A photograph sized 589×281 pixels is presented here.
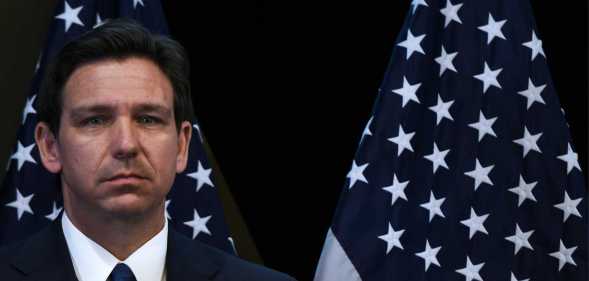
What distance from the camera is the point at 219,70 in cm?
374

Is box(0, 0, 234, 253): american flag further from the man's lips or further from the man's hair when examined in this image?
the man's lips

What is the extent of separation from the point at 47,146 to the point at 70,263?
323 mm

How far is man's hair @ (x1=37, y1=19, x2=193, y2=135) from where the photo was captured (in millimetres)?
2230

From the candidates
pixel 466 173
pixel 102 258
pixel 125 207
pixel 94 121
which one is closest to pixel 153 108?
pixel 94 121

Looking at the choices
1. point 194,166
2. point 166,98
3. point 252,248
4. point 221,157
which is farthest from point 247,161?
point 166,98

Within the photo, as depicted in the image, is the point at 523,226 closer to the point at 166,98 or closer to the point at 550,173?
the point at 550,173

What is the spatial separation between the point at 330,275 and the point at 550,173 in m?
0.85

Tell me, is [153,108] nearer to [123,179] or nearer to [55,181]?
[123,179]

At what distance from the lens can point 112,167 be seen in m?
2.06

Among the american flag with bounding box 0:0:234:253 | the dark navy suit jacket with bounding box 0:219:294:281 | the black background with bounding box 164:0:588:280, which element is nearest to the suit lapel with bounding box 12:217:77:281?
the dark navy suit jacket with bounding box 0:219:294:281

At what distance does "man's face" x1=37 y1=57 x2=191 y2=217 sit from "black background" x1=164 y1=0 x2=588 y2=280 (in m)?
1.50

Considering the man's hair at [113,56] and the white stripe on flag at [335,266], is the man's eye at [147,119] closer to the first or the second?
the man's hair at [113,56]

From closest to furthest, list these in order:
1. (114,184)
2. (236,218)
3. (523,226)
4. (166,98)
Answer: (114,184), (166,98), (523,226), (236,218)

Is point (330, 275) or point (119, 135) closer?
point (119, 135)
